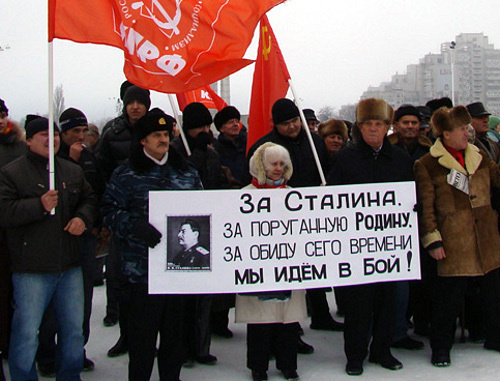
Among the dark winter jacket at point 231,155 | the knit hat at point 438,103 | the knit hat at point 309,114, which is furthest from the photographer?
the knit hat at point 309,114

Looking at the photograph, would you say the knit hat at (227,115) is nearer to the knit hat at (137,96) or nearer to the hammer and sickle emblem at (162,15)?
the knit hat at (137,96)

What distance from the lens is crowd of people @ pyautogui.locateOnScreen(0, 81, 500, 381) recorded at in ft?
13.7

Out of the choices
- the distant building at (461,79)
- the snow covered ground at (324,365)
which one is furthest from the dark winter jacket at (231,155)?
the distant building at (461,79)

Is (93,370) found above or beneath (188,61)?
beneath

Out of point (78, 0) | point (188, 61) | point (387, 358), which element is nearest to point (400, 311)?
point (387, 358)

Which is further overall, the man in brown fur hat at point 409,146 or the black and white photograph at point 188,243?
the man in brown fur hat at point 409,146

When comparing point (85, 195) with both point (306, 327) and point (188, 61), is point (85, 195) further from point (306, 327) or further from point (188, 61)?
point (306, 327)

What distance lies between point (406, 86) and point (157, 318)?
10067 cm

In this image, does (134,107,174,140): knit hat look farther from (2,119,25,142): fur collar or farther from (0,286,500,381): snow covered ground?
(0,286,500,381): snow covered ground

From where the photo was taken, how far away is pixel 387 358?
16.0ft

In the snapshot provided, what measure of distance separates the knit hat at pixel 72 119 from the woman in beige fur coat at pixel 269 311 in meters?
1.52

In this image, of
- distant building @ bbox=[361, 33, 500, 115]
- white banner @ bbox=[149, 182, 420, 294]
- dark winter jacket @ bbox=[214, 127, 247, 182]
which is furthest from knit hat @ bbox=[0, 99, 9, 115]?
distant building @ bbox=[361, 33, 500, 115]

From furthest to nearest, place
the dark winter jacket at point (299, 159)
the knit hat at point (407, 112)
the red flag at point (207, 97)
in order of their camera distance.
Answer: the red flag at point (207, 97)
the knit hat at point (407, 112)
the dark winter jacket at point (299, 159)

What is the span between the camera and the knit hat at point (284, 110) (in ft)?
17.0
